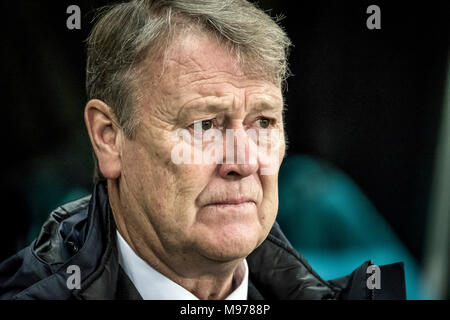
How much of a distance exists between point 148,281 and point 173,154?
424mm

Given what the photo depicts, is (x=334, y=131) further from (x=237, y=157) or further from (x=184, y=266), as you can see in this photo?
(x=184, y=266)

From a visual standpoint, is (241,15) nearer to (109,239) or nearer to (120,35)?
(120,35)

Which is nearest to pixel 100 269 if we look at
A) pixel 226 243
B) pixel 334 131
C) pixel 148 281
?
pixel 148 281

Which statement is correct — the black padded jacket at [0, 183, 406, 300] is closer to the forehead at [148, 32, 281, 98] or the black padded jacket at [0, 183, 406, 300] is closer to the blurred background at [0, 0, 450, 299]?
the blurred background at [0, 0, 450, 299]

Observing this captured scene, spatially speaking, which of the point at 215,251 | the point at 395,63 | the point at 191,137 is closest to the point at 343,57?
the point at 395,63

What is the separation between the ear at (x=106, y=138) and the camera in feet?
4.89

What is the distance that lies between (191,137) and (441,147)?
41.3 inches

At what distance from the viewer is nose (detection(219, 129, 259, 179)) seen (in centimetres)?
137

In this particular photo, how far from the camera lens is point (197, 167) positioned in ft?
4.52

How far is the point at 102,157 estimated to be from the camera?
4.93 ft

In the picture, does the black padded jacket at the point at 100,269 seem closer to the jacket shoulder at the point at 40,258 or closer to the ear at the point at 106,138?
the jacket shoulder at the point at 40,258

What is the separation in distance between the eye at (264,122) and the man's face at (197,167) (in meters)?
0.08

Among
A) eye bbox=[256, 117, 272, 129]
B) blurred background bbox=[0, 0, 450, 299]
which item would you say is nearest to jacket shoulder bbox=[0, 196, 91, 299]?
blurred background bbox=[0, 0, 450, 299]

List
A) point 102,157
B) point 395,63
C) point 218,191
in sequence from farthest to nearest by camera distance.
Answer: point 395,63
point 102,157
point 218,191
